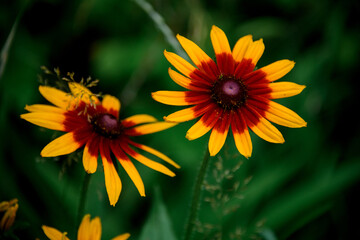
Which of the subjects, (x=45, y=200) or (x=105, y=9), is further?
(x=105, y=9)

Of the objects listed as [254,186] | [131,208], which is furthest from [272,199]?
[131,208]

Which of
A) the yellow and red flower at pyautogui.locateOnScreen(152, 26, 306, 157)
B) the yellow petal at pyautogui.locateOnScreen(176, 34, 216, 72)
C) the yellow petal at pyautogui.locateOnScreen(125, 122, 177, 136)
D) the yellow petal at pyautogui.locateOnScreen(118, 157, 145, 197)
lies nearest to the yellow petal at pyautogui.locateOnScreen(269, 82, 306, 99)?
the yellow and red flower at pyautogui.locateOnScreen(152, 26, 306, 157)

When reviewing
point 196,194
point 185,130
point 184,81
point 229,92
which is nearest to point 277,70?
point 229,92

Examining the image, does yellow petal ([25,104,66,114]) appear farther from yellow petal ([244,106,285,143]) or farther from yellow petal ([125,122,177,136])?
yellow petal ([244,106,285,143])

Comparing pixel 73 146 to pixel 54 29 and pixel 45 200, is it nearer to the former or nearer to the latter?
pixel 45 200

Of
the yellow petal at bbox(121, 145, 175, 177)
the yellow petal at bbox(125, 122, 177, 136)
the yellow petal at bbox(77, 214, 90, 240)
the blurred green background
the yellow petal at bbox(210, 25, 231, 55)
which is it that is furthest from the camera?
the blurred green background

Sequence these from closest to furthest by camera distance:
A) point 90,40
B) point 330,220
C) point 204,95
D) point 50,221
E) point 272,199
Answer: point 204,95 < point 50,221 < point 330,220 < point 272,199 < point 90,40
